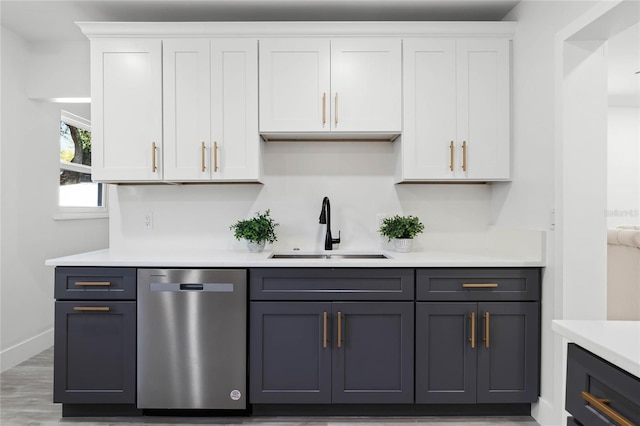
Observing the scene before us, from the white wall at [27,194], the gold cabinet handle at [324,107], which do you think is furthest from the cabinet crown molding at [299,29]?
the white wall at [27,194]

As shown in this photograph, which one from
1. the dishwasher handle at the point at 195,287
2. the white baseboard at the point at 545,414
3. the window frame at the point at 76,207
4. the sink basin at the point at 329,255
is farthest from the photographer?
the window frame at the point at 76,207

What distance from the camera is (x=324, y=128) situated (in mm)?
2568

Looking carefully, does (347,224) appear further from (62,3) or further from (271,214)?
(62,3)

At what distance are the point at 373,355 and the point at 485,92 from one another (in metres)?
1.74

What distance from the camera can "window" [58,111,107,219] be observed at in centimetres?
399

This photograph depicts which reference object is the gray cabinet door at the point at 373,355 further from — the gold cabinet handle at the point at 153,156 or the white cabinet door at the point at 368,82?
the gold cabinet handle at the point at 153,156

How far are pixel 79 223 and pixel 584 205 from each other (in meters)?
4.14

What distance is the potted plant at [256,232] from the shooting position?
2660mm

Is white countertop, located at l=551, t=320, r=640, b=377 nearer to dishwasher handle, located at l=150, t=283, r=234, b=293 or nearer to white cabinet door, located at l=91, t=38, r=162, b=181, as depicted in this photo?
dishwasher handle, located at l=150, t=283, r=234, b=293

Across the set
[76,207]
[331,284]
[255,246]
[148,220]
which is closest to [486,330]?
[331,284]

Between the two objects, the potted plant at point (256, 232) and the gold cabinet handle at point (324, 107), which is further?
the potted plant at point (256, 232)

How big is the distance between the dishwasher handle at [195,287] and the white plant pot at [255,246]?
1.58ft

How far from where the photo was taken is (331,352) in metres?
2.29

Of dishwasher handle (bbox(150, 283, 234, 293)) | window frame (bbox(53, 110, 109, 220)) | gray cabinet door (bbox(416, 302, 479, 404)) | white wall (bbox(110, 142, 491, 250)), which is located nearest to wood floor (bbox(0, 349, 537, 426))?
gray cabinet door (bbox(416, 302, 479, 404))
